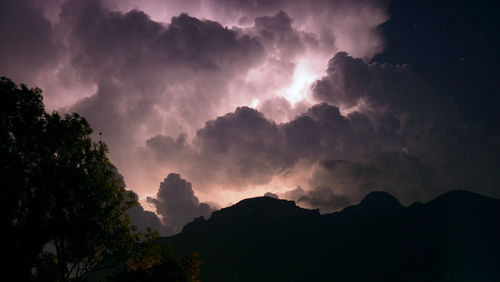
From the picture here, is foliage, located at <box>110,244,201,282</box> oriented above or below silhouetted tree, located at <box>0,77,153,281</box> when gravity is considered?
below

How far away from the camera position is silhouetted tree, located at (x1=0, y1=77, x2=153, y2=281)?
1634cm

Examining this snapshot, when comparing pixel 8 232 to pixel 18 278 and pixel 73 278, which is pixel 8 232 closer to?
pixel 18 278

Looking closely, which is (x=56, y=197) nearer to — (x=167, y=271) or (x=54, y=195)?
(x=54, y=195)

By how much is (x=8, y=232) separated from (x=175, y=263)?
14304mm

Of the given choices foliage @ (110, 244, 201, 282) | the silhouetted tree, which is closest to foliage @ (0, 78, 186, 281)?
the silhouetted tree

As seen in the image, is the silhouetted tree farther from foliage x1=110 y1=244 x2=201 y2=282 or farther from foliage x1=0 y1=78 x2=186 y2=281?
foliage x1=110 y1=244 x2=201 y2=282

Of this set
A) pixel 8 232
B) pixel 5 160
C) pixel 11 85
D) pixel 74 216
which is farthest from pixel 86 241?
pixel 11 85

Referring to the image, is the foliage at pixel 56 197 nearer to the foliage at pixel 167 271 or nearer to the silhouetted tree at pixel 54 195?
the silhouetted tree at pixel 54 195

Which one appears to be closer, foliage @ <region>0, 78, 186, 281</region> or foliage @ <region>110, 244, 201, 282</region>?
foliage @ <region>0, 78, 186, 281</region>

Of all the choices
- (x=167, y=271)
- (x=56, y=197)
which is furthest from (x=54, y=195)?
(x=167, y=271)

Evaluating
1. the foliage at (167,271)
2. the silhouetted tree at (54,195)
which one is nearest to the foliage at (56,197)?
the silhouetted tree at (54,195)

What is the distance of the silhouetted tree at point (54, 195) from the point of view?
1634 cm

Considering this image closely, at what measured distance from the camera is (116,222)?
20594mm

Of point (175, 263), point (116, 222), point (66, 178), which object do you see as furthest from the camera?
point (175, 263)
